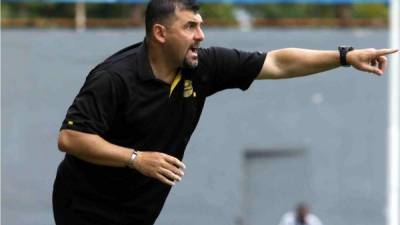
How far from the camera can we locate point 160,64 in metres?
5.78

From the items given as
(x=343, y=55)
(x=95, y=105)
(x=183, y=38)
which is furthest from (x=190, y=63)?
(x=343, y=55)

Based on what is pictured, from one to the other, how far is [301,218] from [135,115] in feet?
37.3

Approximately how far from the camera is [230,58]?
600cm

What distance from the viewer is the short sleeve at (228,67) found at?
234 inches

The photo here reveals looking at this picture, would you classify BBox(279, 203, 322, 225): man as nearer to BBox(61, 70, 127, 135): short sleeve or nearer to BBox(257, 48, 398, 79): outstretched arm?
BBox(257, 48, 398, 79): outstretched arm

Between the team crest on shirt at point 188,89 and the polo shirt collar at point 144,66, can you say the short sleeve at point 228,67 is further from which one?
the polo shirt collar at point 144,66

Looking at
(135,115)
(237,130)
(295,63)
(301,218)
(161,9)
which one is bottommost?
(301,218)

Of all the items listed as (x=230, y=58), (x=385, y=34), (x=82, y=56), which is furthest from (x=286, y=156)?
(x=230, y=58)

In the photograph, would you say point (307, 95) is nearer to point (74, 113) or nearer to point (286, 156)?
point (286, 156)

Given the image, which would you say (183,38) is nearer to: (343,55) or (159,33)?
(159,33)

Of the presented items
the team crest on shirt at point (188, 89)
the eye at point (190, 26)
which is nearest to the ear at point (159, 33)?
the eye at point (190, 26)

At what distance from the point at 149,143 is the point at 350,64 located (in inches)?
44.9

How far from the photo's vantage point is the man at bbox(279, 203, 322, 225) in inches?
658

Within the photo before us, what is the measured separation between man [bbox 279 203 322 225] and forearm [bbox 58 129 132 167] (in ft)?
37.4
